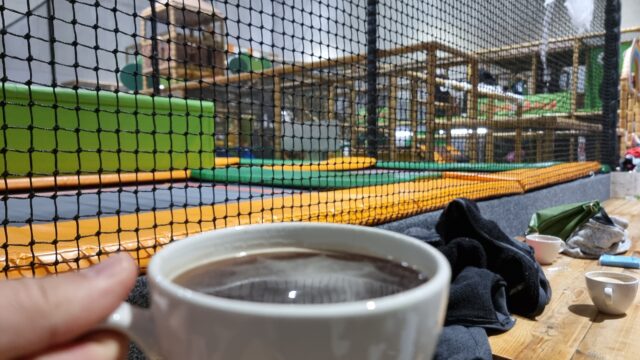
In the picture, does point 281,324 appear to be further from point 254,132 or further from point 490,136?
point 490,136

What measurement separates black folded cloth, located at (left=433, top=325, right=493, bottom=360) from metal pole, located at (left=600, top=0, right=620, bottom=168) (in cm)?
233

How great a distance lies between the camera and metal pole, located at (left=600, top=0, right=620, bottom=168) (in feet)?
7.34

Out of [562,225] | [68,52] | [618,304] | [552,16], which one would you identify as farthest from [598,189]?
[68,52]

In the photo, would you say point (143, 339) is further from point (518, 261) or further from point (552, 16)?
point (552, 16)

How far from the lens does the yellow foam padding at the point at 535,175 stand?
1.28 meters

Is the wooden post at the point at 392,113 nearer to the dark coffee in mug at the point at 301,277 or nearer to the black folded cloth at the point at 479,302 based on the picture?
the black folded cloth at the point at 479,302

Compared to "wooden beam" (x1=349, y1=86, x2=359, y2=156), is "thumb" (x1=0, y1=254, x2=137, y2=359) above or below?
below

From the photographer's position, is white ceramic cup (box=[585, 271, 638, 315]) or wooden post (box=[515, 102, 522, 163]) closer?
white ceramic cup (box=[585, 271, 638, 315])

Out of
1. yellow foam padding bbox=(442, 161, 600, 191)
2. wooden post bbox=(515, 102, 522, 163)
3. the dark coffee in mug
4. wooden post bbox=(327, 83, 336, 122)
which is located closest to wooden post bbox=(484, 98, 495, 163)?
wooden post bbox=(515, 102, 522, 163)

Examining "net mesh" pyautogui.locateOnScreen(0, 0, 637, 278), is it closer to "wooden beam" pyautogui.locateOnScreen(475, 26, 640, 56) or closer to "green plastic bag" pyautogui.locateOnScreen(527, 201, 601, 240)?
"wooden beam" pyautogui.locateOnScreen(475, 26, 640, 56)

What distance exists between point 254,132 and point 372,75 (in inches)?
42.4

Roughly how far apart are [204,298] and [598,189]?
2262 mm

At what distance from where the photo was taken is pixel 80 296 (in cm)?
16

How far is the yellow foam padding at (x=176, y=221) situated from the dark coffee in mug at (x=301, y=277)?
0.32m
